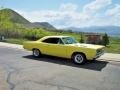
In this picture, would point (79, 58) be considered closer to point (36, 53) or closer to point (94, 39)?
point (36, 53)

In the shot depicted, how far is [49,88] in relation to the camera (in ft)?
25.7

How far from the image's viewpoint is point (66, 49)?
13008 mm

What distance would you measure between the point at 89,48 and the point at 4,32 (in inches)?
1033

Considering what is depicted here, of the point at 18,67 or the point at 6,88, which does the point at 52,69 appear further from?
the point at 6,88

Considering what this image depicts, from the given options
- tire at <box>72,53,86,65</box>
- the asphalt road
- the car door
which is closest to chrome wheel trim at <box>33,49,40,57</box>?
the car door

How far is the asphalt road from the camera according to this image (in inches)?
319

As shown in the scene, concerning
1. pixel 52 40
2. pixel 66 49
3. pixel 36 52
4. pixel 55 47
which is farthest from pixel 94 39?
pixel 66 49

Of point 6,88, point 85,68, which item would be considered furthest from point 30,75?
point 85,68

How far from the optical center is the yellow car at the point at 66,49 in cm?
1223

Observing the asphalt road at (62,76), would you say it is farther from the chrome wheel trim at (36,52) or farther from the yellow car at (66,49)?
the chrome wheel trim at (36,52)

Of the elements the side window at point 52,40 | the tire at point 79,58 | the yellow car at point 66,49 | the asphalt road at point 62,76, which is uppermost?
the side window at point 52,40

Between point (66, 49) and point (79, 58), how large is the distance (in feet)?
3.05

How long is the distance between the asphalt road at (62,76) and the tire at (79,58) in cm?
31

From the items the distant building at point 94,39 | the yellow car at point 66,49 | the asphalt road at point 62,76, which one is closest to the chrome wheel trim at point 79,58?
the yellow car at point 66,49
